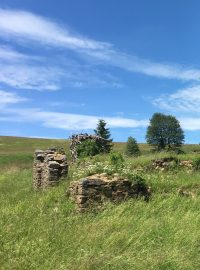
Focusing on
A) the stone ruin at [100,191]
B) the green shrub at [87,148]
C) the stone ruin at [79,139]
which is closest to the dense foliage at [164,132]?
the stone ruin at [79,139]

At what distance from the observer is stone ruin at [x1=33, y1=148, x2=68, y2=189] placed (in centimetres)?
1916

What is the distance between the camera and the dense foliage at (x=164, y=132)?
94562mm

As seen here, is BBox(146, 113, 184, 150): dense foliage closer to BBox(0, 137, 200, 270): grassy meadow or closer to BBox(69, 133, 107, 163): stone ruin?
BBox(69, 133, 107, 163): stone ruin

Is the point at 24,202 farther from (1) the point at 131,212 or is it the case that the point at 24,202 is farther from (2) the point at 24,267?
(2) the point at 24,267

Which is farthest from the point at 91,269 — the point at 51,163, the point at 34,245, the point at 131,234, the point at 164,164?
the point at 164,164

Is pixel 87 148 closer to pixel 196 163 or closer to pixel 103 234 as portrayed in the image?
pixel 196 163

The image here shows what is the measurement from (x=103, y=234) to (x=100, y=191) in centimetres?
369

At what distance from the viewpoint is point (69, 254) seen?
382 inches

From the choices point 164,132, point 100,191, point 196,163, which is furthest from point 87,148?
point 164,132

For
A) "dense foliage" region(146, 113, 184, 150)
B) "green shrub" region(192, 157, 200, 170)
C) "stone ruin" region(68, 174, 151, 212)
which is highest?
"dense foliage" region(146, 113, 184, 150)

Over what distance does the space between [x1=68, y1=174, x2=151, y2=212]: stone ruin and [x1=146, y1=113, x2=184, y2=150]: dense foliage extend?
78.6 meters

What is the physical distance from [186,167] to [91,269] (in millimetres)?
14355

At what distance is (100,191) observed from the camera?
48.1 feet

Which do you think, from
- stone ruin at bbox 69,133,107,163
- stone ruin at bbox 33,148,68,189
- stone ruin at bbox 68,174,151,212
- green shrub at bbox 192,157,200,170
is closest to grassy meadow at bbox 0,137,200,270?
stone ruin at bbox 68,174,151,212
